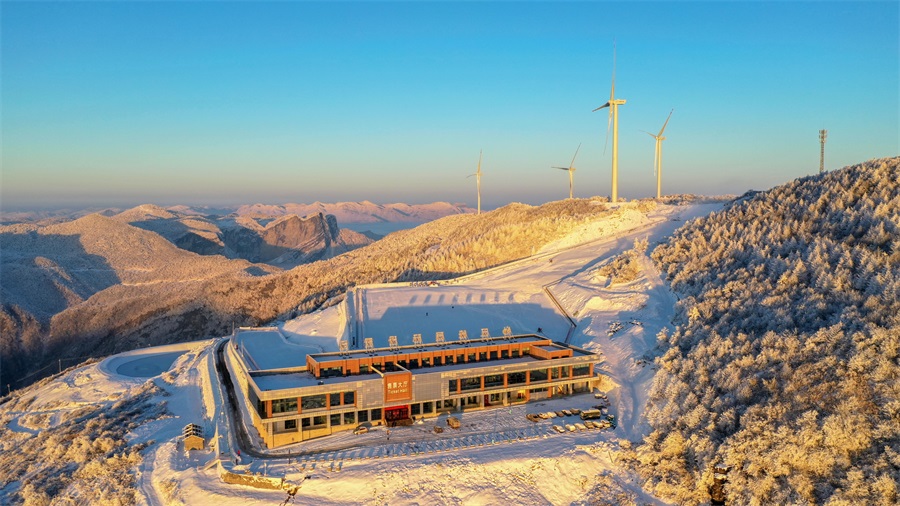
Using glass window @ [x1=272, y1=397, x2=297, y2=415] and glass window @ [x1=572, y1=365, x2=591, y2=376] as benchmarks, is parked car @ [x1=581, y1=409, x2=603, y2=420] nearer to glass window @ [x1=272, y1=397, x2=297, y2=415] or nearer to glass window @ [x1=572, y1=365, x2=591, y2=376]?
glass window @ [x1=572, y1=365, x2=591, y2=376]

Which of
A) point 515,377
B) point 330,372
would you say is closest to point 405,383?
point 330,372

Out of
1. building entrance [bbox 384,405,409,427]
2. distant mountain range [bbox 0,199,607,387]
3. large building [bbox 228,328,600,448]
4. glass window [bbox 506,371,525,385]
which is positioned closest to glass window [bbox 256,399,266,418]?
large building [bbox 228,328,600,448]

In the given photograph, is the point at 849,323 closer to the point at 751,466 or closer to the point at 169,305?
the point at 751,466

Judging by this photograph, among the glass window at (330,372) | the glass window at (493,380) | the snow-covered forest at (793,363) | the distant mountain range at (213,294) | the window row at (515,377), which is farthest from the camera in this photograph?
the distant mountain range at (213,294)

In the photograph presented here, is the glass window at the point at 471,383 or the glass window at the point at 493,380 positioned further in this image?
the glass window at the point at 493,380

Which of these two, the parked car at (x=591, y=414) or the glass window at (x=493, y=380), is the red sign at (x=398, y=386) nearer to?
the glass window at (x=493, y=380)

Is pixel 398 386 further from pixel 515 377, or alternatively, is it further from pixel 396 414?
pixel 515 377

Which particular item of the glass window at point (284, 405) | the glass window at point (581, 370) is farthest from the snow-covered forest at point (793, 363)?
the glass window at point (284, 405)
